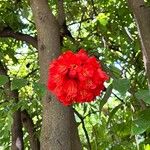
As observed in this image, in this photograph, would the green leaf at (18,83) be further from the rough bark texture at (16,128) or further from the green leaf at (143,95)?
the rough bark texture at (16,128)

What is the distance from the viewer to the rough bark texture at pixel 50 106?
1540 mm

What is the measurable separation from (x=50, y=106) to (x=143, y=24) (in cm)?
49

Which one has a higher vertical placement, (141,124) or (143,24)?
(143,24)

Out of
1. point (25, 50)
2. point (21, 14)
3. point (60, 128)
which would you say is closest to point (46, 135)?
point (60, 128)

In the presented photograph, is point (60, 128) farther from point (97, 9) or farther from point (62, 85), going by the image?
point (97, 9)

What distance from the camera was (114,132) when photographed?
2256mm

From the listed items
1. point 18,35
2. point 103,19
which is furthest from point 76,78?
point 103,19

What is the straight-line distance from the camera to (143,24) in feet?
4.27

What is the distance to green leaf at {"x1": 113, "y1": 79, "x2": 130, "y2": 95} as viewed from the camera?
1.00 m

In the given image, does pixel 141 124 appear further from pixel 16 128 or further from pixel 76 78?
pixel 16 128

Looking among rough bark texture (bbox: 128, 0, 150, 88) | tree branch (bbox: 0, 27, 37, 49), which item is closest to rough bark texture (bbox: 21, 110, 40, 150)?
tree branch (bbox: 0, 27, 37, 49)

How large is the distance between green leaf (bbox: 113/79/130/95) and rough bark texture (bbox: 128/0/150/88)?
0.24m

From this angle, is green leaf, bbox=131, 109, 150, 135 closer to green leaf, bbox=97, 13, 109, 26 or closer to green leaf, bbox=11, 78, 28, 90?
green leaf, bbox=11, 78, 28, 90

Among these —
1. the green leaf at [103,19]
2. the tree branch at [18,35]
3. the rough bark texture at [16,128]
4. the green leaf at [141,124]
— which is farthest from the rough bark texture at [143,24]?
the rough bark texture at [16,128]
